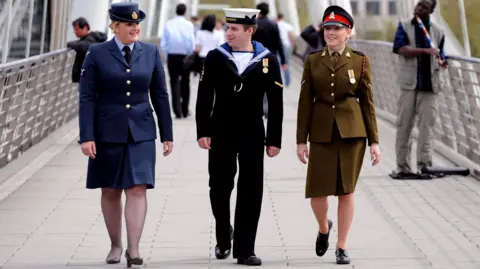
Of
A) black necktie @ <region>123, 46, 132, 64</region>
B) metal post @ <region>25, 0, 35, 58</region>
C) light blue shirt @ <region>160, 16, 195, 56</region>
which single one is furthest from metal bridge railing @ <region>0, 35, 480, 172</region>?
black necktie @ <region>123, 46, 132, 64</region>

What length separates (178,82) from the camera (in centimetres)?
1994

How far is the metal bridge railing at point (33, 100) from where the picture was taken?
1357cm

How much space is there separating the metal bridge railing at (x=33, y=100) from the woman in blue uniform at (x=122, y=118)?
5036mm

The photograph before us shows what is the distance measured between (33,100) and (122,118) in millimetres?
8294

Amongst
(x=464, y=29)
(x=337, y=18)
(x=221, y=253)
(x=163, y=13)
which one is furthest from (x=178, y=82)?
(x=163, y=13)

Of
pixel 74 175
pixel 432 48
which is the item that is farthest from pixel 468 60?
pixel 74 175

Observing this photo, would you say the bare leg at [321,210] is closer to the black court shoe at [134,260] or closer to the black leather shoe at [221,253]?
the black leather shoe at [221,253]

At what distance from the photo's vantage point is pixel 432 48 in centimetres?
1221

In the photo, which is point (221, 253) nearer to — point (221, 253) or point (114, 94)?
point (221, 253)

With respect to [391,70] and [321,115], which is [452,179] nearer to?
[321,115]

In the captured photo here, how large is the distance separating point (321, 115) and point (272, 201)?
3.07 metres

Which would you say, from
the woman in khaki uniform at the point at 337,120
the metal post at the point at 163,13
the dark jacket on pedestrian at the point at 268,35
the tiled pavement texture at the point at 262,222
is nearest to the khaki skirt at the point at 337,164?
the woman in khaki uniform at the point at 337,120

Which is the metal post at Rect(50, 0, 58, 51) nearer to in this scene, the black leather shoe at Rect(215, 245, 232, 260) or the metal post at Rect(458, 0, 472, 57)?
the metal post at Rect(458, 0, 472, 57)

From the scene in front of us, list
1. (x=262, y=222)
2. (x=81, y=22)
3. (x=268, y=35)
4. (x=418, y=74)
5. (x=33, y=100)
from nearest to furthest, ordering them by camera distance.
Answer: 1. (x=262, y=222)
2. (x=418, y=74)
3. (x=33, y=100)
4. (x=81, y=22)
5. (x=268, y=35)
